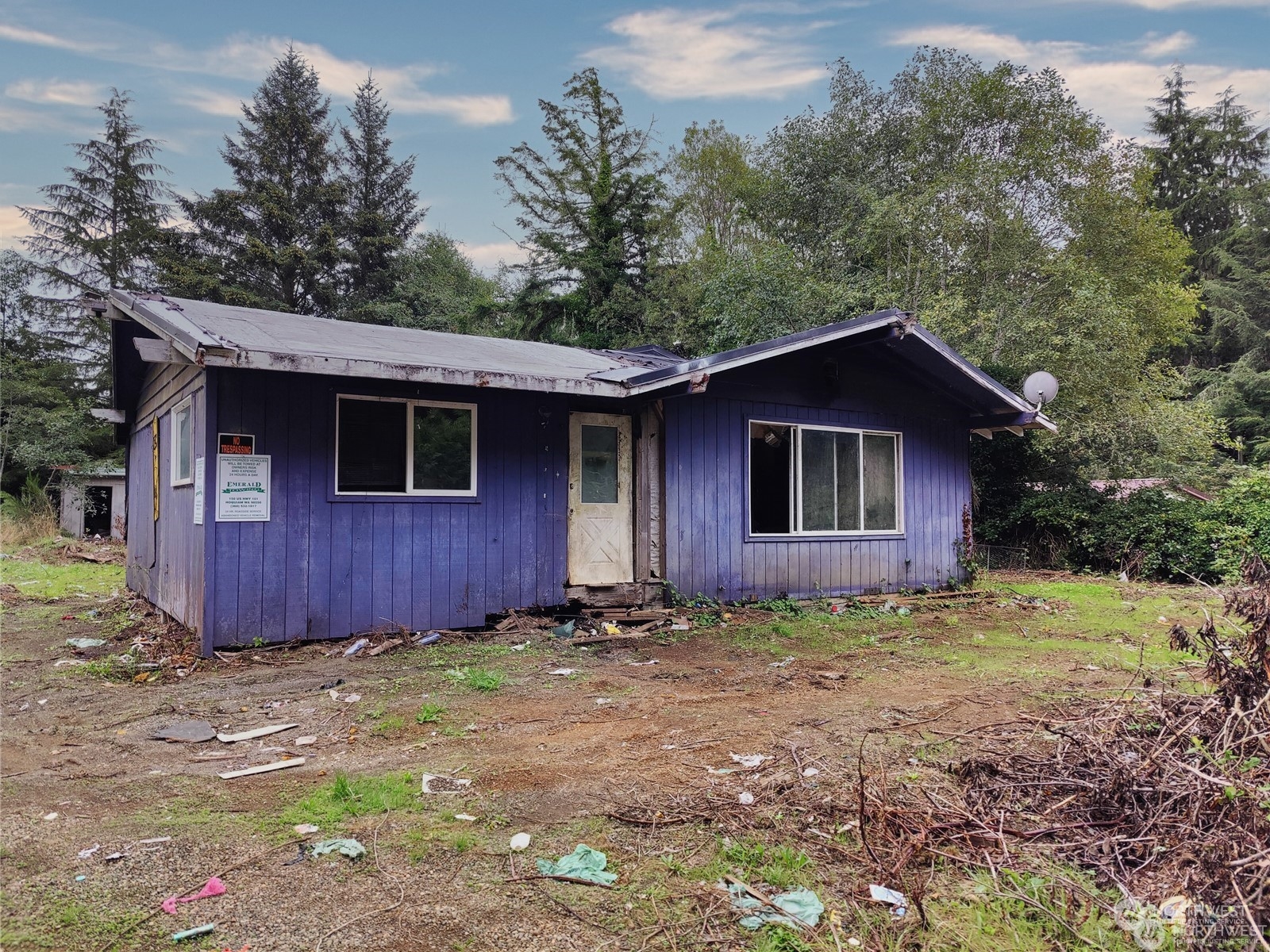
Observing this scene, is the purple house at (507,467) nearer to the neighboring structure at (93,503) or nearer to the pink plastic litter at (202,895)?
the pink plastic litter at (202,895)

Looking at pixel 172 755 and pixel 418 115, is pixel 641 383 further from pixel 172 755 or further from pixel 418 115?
pixel 418 115

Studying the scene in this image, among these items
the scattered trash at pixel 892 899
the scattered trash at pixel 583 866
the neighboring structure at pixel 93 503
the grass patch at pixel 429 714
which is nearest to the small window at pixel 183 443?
the grass patch at pixel 429 714

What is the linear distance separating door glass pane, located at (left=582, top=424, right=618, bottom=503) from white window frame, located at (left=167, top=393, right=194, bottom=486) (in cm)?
370

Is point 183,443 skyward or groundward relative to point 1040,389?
groundward

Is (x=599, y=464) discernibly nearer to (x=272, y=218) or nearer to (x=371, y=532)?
(x=371, y=532)

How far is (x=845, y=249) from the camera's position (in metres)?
18.9

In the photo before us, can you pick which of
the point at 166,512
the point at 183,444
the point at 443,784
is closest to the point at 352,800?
the point at 443,784

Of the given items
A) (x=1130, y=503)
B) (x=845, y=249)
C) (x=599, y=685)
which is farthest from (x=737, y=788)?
(x=845, y=249)

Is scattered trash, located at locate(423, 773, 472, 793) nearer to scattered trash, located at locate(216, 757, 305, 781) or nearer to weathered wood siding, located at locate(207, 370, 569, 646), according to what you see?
scattered trash, located at locate(216, 757, 305, 781)

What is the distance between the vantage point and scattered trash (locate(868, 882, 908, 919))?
2293 mm

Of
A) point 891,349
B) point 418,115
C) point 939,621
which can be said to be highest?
point 418,115

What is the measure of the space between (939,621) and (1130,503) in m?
6.61

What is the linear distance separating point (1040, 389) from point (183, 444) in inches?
420

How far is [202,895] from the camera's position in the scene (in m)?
2.35
